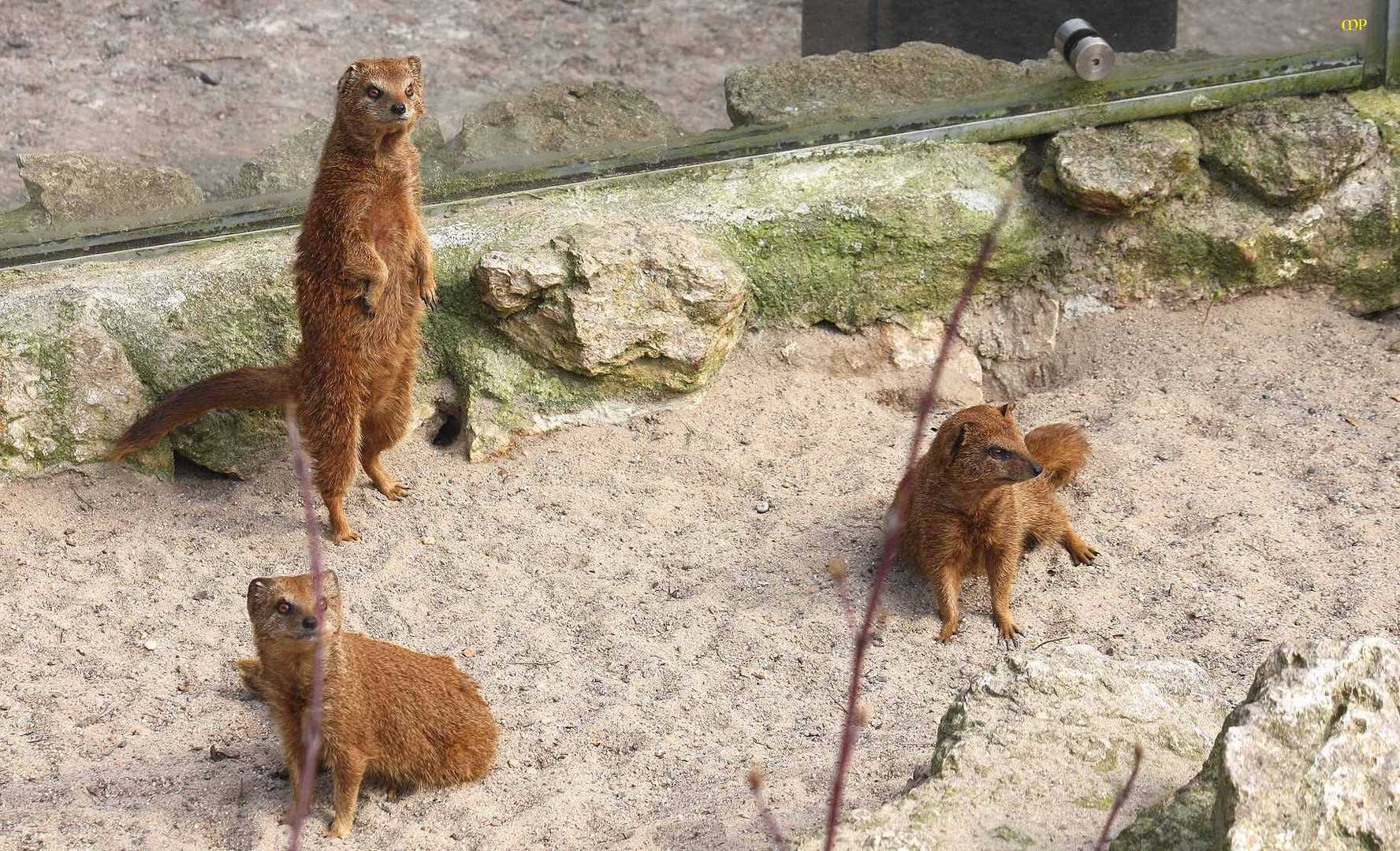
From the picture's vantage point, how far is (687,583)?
14.8 ft

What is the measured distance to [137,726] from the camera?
391cm

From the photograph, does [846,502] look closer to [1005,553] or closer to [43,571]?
[1005,553]

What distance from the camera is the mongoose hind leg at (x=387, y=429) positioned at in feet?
16.0

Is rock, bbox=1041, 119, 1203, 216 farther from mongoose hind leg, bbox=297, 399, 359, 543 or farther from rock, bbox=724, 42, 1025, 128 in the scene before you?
mongoose hind leg, bbox=297, 399, 359, 543

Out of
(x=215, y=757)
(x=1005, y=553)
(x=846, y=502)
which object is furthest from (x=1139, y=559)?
(x=215, y=757)

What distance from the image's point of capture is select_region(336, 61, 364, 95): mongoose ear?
4.54 m

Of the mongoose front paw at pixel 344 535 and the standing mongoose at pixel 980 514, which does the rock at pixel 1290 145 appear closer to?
the standing mongoose at pixel 980 514

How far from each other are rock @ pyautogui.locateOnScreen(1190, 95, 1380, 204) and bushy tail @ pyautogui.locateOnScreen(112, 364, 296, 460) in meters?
3.48

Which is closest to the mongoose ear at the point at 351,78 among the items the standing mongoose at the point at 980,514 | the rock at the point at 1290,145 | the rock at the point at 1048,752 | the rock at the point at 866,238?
the rock at the point at 866,238

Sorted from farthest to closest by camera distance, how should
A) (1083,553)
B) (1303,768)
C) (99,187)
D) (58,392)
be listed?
(99,187) → (58,392) → (1083,553) → (1303,768)

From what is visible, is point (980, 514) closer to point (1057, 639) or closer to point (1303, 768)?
point (1057, 639)

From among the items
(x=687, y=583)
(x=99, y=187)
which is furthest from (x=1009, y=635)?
(x=99, y=187)

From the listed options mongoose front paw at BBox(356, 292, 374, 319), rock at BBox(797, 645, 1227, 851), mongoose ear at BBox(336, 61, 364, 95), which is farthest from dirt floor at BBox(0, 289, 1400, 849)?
mongoose ear at BBox(336, 61, 364, 95)

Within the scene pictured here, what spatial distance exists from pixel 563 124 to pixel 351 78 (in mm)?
A: 1248
